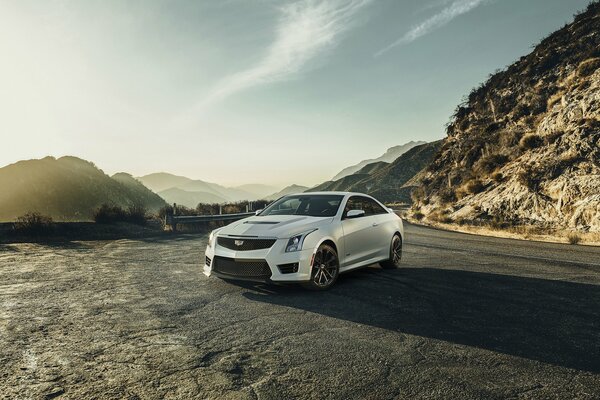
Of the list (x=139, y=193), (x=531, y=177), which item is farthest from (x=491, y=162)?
(x=139, y=193)

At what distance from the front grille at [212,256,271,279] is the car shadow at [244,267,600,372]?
0.38 metres

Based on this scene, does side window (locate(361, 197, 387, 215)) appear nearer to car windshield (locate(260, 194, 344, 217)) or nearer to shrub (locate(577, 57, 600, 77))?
car windshield (locate(260, 194, 344, 217))

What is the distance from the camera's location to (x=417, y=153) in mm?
113438

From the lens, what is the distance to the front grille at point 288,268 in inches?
256

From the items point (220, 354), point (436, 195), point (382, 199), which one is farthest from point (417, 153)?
point (220, 354)

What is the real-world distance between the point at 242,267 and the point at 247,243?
0.39m

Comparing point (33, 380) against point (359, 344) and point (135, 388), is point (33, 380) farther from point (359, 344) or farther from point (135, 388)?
point (359, 344)

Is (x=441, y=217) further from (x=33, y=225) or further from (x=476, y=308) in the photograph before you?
(x=33, y=225)

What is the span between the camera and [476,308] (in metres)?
5.82

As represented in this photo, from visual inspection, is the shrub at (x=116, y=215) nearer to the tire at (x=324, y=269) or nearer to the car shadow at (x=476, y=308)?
the car shadow at (x=476, y=308)

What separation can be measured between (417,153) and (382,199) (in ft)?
151

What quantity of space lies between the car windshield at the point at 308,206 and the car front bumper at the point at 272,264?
1370 millimetres

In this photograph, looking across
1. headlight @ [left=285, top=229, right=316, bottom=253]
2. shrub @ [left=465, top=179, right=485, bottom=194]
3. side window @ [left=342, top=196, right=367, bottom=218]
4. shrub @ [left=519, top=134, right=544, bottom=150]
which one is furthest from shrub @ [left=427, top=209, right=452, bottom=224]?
headlight @ [left=285, top=229, right=316, bottom=253]

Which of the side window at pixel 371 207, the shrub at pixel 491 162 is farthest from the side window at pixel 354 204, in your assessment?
the shrub at pixel 491 162
